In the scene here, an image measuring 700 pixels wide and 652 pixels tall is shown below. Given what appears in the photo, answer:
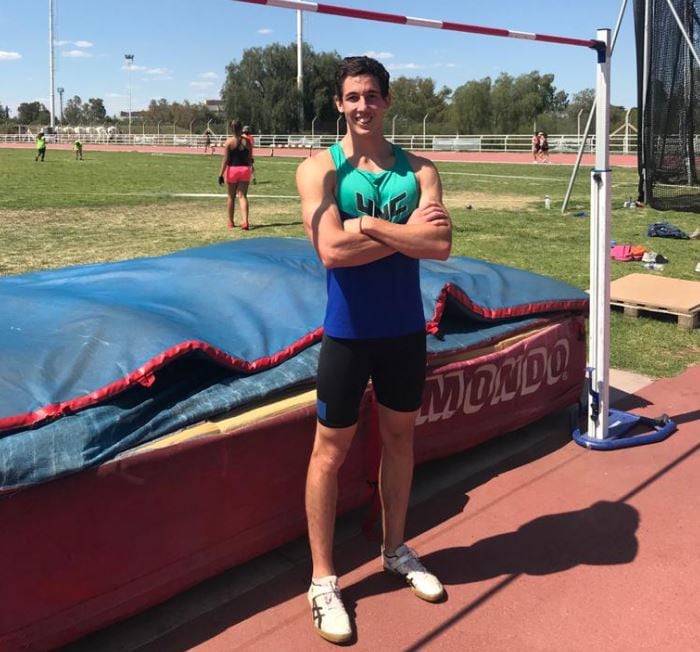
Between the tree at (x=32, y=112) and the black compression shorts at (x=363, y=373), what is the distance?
5126 inches

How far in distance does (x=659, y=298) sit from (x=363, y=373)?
515 cm

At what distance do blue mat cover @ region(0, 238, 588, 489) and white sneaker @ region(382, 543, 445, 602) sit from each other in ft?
2.62

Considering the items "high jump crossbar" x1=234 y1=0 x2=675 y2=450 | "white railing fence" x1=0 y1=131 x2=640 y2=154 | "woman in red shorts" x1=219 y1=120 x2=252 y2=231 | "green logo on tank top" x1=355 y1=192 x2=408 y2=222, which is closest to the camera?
"green logo on tank top" x1=355 y1=192 x2=408 y2=222

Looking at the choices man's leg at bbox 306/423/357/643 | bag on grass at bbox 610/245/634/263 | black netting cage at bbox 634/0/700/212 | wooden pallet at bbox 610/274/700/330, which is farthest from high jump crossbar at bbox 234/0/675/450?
bag on grass at bbox 610/245/634/263

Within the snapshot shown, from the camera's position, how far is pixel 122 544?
2566 millimetres

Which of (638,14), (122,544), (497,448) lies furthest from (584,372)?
(638,14)

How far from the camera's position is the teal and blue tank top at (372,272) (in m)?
2.51

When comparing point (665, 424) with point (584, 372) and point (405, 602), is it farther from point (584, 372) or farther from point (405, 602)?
point (405, 602)

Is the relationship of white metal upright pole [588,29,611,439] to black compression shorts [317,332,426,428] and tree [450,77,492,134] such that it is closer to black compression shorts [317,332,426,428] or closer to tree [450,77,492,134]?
black compression shorts [317,332,426,428]

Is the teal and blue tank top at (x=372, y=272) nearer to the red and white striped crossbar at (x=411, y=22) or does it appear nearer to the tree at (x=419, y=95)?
the red and white striped crossbar at (x=411, y=22)

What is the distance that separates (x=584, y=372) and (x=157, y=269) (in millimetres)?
2689

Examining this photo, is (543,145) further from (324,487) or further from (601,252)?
(324,487)

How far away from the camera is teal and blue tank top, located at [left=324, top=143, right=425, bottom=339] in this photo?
2.51 metres

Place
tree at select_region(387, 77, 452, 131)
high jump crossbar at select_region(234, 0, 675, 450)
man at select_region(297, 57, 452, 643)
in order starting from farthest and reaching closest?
tree at select_region(387, 77, 452, 131)
high jump crossbar at select_region(234, 0, 675, 450)
man at select_region(297, 57, 452, 643)
